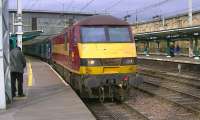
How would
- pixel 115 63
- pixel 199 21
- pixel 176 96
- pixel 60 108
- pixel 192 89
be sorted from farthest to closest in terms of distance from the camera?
pixel 199 21 → pixel 192 89 → pixel 176 96 → pixel 115 63 → pixel 60 108

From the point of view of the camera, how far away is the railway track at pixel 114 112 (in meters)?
13.2

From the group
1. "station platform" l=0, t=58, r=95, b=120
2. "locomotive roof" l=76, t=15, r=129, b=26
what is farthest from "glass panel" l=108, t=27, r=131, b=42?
"station platform" l=0, t=58, r=95, b=120

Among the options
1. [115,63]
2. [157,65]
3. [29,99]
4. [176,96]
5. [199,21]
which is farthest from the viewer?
[199,21]

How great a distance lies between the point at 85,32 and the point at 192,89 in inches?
263

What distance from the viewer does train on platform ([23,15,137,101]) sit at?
15.0 meters

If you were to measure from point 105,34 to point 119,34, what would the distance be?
47 cm

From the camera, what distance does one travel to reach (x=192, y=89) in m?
20.5

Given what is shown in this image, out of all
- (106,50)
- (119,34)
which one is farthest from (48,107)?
(119,34)

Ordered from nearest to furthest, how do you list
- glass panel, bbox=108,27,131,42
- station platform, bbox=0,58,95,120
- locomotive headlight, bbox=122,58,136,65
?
1. station platform, bbox=0,58,95,120
2. locomotive headlight, bbox=122,58,136,65
3. glass panel, bbox=108,27,131,42

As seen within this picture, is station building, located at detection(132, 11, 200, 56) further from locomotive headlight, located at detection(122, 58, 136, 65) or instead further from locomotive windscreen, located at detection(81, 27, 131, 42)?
locomotive headlight, located at detection(122, 58, 136, 65)

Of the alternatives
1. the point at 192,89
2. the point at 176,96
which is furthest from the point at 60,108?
the point at 192,89

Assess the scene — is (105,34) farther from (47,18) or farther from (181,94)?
(47,18)

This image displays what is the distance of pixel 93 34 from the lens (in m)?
15.7

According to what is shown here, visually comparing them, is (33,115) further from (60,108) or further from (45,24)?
(45,24)
